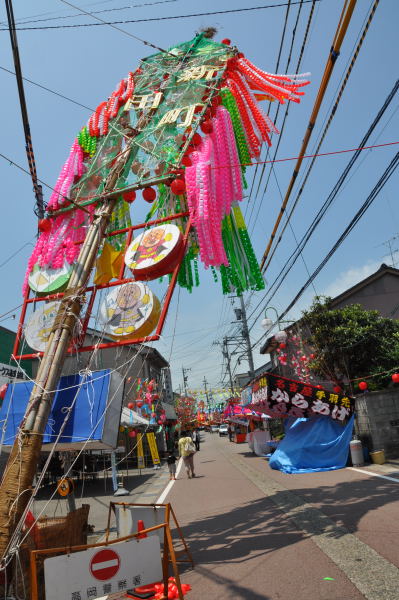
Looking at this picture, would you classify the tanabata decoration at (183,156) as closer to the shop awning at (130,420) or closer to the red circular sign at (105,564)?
the red circular sign at (105,564)

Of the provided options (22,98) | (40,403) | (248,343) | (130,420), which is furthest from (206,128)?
(248,343)

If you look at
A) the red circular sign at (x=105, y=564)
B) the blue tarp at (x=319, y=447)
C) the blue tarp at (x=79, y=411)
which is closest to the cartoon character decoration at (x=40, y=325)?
the blue tarp at (x=79, y=411)

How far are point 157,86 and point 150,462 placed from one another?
26.0m

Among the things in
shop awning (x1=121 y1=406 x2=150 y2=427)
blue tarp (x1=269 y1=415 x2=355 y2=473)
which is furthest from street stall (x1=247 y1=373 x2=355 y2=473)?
shop awning (x1=121 y1=406 x2=150 y2=427)

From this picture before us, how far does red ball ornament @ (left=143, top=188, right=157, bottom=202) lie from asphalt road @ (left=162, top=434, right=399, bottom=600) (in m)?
6.91

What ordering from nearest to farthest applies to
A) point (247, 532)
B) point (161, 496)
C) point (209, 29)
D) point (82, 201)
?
1. point (247, 532)
2. point (82, 201)
3. point (209, 29)
4. point (161, 496)

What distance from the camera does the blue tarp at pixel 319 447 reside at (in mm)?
14430

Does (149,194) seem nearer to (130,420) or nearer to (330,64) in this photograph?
(330,64)

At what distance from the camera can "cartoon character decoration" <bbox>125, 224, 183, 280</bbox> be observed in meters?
7.52

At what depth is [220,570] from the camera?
18.3ft

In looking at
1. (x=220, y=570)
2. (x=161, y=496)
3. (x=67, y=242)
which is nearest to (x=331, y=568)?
(x=220, y=570)

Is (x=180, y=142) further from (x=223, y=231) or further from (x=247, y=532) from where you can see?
(x=247, y=532)

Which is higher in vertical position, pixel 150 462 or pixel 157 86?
pixel 157 86

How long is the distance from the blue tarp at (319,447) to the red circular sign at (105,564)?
11499 mm
